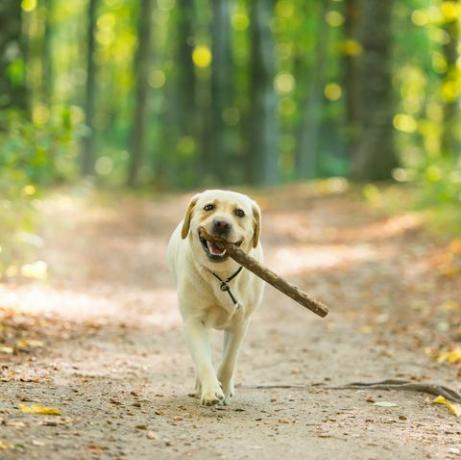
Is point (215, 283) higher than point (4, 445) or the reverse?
higher

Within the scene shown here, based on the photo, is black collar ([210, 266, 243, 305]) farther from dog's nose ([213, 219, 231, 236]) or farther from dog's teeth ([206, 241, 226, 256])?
dog's nose ([213, 219, 231, 236])

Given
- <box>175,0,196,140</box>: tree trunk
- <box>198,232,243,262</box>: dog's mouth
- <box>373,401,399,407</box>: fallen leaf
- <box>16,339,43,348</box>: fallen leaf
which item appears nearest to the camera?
<box>198,232,243,262</box>: dog's mouth

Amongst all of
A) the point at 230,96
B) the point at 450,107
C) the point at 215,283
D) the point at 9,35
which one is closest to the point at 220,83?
the point at 230,96

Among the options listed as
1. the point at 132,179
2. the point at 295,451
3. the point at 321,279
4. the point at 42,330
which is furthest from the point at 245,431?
the point at 132,179

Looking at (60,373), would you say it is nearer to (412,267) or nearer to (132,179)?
(412,267)

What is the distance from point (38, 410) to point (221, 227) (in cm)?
165

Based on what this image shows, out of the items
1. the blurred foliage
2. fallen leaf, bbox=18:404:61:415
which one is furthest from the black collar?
the blurred foliage

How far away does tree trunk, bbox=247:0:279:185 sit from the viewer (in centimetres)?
2594

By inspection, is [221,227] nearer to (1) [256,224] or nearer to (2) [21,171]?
(1) [256,224]

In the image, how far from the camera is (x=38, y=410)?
470cm

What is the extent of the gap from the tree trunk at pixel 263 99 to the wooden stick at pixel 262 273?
21.0m

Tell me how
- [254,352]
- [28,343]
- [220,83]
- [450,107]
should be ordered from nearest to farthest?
[28,343] → [254,352] → [450,107] → [220,83]

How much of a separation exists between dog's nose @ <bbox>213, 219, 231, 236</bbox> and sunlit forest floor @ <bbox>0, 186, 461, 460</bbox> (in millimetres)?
1150

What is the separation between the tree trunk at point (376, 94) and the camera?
1994 cm
